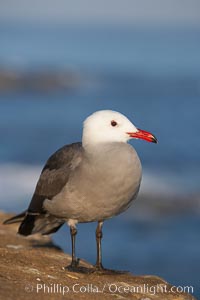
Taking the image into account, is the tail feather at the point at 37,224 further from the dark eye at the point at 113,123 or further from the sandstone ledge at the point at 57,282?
the dark eye at the point at 113,123

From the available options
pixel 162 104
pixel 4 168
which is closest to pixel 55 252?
pixel 4 168

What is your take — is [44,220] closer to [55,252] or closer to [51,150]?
[55,252]

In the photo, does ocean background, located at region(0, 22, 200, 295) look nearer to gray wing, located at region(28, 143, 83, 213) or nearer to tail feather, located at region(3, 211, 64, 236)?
tail feather, located at region(3, 211, 64, 236)

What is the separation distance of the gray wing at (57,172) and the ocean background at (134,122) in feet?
12.1

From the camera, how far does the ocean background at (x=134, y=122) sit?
14.4 m

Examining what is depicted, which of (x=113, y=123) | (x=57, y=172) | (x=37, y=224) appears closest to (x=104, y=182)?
(x=113, y=123)

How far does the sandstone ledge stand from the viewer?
6.95 meters

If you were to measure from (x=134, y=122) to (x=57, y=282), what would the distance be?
63.8ft

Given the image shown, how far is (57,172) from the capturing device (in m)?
8.23

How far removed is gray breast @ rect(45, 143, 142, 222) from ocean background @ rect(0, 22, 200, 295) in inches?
161

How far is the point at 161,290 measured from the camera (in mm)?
7793

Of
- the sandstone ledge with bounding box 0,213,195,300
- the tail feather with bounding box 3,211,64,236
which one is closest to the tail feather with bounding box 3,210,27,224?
the tail feather with bounding box 3,211,64,236

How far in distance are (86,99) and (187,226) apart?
62.7ft

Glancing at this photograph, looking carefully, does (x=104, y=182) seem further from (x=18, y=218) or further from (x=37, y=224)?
(x=18, y=218)
